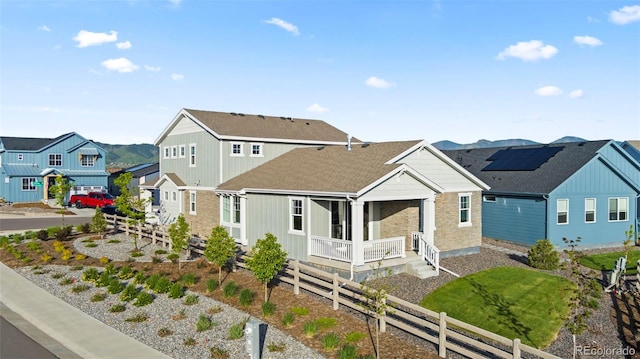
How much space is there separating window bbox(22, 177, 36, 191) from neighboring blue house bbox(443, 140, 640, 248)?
47.1 m

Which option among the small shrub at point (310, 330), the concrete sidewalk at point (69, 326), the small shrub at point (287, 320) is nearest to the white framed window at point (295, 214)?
the small shrub at point (287, 320)

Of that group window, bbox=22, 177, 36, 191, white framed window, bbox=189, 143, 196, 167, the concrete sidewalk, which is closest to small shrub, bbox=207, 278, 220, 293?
the concrete sidewalk

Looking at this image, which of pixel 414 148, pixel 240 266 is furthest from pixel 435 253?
pixel 240 266

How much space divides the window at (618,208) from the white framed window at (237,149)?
2237 cm

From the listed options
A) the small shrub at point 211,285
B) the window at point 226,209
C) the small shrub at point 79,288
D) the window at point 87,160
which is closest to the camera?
the small shrub at point 211,285

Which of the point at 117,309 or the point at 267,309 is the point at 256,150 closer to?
the point at 117,309

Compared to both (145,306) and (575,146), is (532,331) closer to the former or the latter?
(145,306)

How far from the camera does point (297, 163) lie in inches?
996

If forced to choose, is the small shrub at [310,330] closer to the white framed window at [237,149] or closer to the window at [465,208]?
the window at [465,208]

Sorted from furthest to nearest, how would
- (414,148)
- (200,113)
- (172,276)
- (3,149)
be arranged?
(3,149)
(200,113)
(414,148)
(172,276)

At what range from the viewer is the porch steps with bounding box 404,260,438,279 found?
19.7 meters

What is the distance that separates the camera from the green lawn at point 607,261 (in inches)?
896

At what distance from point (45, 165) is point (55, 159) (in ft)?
3.98

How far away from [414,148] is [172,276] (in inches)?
483
